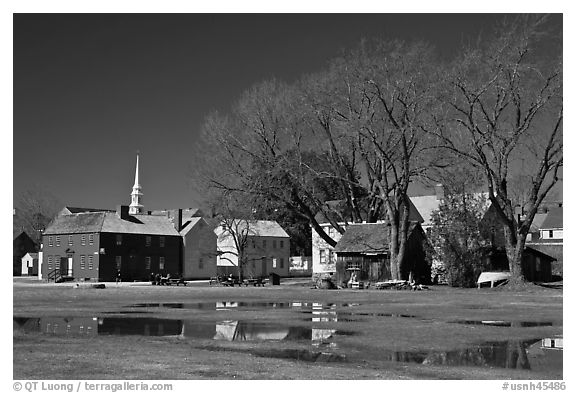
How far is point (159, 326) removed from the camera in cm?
2316

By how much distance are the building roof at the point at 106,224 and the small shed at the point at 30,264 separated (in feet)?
86.1

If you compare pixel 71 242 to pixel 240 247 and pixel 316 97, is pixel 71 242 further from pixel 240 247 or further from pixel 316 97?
pixel 316 97

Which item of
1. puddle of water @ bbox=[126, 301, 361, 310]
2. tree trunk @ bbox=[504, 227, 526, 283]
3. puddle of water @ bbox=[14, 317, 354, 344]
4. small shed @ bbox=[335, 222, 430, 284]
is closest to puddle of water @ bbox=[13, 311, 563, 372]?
puddle of water @ bbox=[14, 317, 354, 344]

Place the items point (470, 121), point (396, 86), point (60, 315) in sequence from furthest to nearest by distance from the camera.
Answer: point (396, 86) < point (470, 121) < point (60, 315)

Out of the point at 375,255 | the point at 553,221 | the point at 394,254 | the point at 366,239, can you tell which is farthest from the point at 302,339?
the point at 553,221

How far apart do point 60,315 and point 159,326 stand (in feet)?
18.6

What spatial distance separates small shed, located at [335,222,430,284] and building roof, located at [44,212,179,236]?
83.3 ft

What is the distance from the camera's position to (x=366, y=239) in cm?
6144

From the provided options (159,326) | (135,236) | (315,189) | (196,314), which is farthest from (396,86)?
(135,236)

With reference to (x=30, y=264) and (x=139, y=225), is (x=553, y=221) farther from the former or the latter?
(x=30, y=264)

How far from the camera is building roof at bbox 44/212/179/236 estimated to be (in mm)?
75875

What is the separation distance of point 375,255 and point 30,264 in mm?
61341

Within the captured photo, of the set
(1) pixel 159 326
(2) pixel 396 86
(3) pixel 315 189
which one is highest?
(2) pixel 396 86
